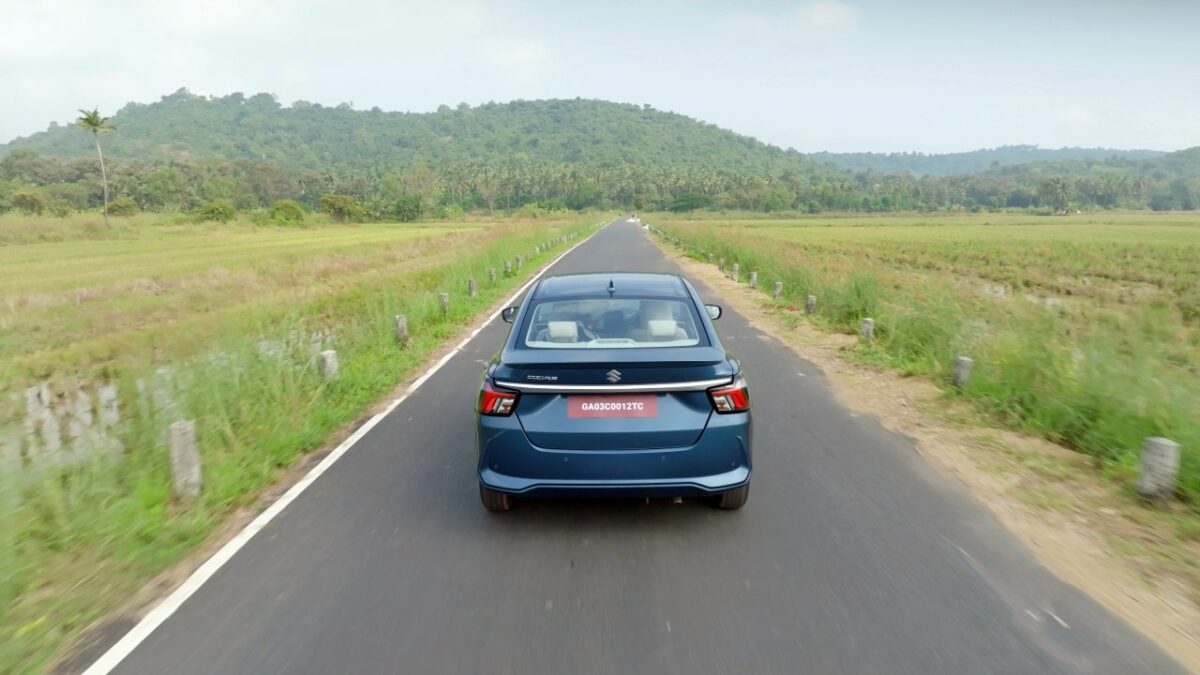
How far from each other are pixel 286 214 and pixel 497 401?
75.8 metres

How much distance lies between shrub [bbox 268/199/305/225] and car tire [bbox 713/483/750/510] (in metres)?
73.1

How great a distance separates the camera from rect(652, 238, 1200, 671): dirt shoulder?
146 inches

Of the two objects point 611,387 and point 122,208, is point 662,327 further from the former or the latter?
point 122,208

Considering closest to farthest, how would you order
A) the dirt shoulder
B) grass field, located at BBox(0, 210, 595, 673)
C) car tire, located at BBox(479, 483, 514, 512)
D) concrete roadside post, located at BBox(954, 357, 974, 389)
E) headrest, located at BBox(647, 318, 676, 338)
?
1. the dirt shoulder
2. grass field, located at BBox(0, 210, 595, 673)
3. car tire, located at BBox(479, 483, 514, 512)
4. headrest, located at BBox(647, 318, 676, 338)
5. concrete roadside post, located at BBox(954, 357, 974, 389)

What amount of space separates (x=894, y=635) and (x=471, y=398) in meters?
5.65

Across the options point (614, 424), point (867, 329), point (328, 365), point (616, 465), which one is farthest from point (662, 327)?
point (867, 329)

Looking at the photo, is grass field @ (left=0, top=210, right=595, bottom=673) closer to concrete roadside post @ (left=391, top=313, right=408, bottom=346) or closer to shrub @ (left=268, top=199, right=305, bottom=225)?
concrete roadside post @ (left=391, top=313, right=408, bottom=346)

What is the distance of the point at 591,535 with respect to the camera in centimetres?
445

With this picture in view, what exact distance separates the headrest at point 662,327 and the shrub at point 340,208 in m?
87.1

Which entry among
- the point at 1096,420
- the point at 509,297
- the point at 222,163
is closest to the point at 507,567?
the point at 1096,420

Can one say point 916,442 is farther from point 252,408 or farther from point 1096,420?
point 252,408

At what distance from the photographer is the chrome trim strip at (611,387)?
4125mm

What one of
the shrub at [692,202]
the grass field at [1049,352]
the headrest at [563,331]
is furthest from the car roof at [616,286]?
the shrub at [692,202]

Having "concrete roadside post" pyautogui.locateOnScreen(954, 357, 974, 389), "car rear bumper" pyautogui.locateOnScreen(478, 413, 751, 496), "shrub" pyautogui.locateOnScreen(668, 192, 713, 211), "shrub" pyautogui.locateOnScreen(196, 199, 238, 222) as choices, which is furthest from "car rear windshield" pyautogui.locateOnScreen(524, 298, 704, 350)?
"shrub" pyautogui.locateOnScreen(668, 192, 713, 211)
